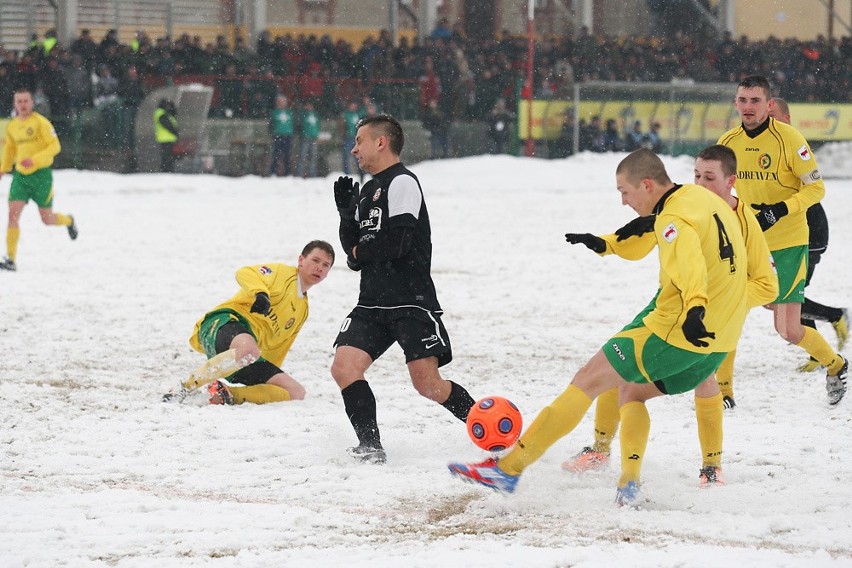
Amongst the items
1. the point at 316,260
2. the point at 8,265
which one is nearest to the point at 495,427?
the point at 316,260

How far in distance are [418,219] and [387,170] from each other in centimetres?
27

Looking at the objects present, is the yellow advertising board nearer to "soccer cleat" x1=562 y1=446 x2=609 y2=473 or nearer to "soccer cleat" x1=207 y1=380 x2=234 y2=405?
"soccer cleat" x1=207 y1=380 x2=234 y2=405

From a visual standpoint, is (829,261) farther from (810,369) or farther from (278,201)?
(278,201)

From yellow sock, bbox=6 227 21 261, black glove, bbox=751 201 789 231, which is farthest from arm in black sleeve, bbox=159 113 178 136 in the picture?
black glove, bbox=751 201 789 231

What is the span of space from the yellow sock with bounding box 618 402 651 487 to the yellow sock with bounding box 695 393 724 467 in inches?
13.7

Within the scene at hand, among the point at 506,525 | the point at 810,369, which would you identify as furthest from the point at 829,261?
the point at 506,525

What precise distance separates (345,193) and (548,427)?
1.46 m

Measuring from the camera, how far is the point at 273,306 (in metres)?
6.84

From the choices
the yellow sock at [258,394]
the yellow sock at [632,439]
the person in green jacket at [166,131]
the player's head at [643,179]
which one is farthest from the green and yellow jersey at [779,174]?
the person in green jacket at [166,131]

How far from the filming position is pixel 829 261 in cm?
1307

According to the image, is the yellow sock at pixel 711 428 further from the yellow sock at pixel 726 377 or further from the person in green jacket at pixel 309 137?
the person in green jacket at pixel 309 137

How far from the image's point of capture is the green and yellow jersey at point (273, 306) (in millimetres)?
6750

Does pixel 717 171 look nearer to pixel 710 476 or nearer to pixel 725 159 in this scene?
pixel 725 159

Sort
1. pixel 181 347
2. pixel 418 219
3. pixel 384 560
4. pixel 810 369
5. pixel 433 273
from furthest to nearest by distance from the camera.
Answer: pixel 433 273 → pixel 181 347 → pixel 810 369 → pixel 418 219 → pixel 384 560
